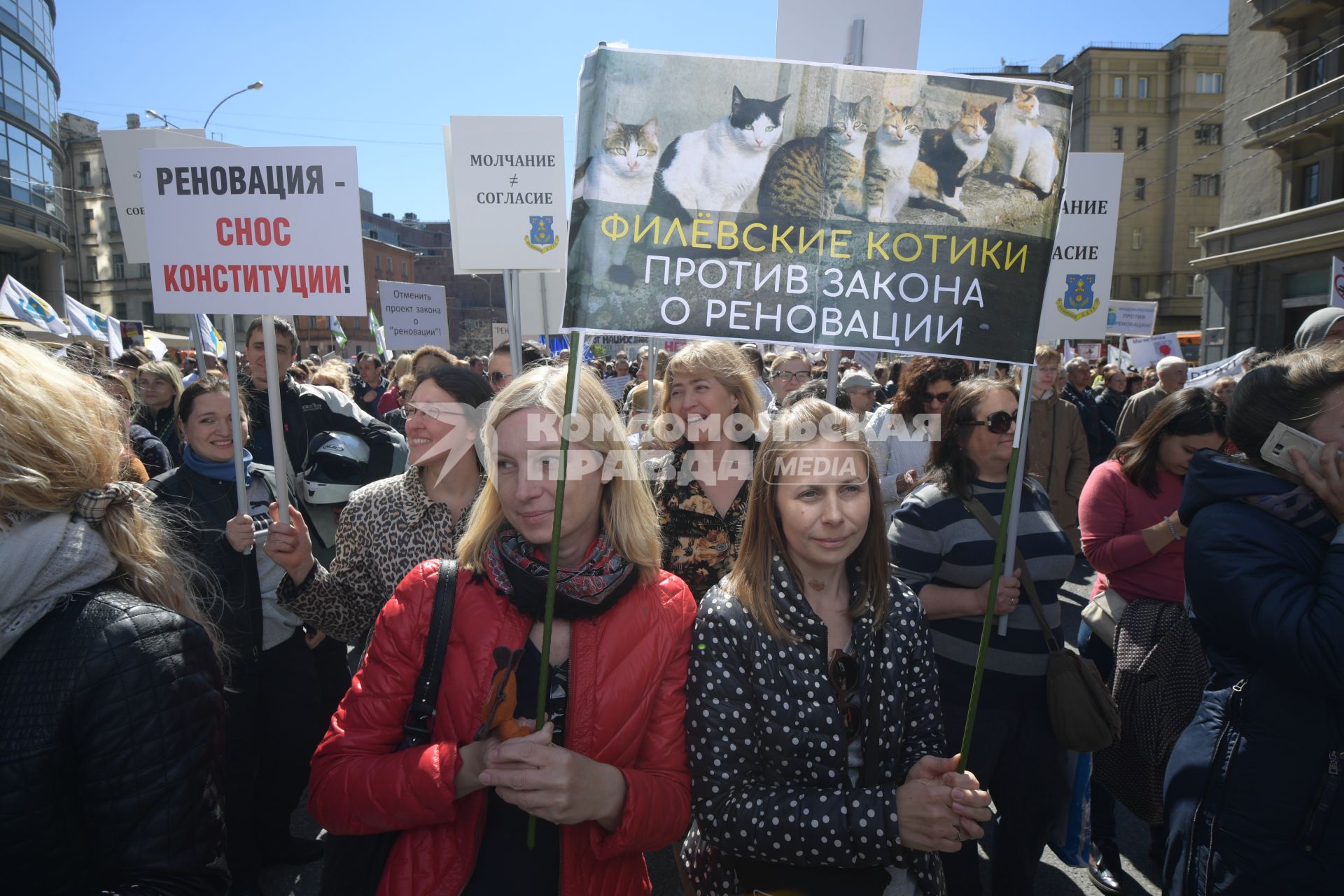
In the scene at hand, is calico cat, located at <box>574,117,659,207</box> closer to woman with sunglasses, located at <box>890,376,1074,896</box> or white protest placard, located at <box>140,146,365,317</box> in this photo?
woman with sunglasses, located at <box>890,376,1074,896</box>

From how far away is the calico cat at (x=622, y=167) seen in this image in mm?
1749

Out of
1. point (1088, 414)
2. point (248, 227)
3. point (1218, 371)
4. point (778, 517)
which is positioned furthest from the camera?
point (1218, 371)

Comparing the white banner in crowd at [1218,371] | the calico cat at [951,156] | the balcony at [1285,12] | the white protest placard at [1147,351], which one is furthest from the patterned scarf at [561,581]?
the balcony at [1285,12]

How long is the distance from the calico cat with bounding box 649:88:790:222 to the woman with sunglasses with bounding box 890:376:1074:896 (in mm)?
1439

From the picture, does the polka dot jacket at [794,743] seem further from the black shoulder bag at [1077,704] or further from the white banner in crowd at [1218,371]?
the white banner in crowd at [1218,371]

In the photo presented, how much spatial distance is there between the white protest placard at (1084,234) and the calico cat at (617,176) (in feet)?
8.73

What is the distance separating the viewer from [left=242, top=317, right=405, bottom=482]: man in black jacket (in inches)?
181

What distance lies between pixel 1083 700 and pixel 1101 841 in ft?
3.86

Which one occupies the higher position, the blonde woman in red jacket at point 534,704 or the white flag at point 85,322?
the white flag at point 85,322

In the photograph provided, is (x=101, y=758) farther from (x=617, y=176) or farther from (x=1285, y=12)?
(x=1285, y=12)

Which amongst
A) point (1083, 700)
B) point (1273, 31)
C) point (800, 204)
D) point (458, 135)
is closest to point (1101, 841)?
point (1083, 700)

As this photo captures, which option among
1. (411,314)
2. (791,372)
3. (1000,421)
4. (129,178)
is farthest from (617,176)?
(411,314)

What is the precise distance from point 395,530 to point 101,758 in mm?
1562

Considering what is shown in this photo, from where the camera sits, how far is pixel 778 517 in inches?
82.8
